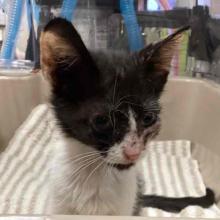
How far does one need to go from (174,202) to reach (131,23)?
3.00ft

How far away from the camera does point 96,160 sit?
38.7 inches

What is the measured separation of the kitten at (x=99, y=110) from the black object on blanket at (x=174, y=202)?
385mm

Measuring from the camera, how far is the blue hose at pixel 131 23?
1959 millimetres

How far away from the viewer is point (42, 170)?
1.73 meters

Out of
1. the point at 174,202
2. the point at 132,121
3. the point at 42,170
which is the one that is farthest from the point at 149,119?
the point at 42,170

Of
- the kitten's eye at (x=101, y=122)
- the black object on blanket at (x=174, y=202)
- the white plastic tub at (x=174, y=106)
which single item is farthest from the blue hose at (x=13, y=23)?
the kitten's eye at (x=101, y=122)

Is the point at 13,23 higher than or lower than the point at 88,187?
higher

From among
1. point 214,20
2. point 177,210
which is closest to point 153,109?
point 177,210

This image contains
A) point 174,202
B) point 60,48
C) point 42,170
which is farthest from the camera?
point 42,170

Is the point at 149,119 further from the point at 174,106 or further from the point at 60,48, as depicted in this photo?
the point at 174,106

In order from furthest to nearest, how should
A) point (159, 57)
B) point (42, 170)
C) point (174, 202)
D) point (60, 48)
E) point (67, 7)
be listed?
point (67, 7) < point (42, 170) < point (174, 202) < point (159, 57) < point (60, 48)

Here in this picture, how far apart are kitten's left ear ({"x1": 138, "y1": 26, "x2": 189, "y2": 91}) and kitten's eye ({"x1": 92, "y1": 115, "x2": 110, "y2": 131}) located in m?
0.17

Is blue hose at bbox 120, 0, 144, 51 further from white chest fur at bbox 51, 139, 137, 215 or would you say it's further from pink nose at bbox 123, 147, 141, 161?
pink nose at bbox 123, 147, 141, 161

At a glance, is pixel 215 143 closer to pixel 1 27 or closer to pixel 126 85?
pixel 126 85
